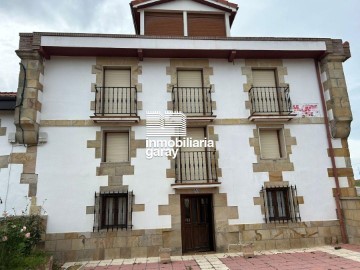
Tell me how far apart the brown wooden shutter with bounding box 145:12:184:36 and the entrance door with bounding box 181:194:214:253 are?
225 inches

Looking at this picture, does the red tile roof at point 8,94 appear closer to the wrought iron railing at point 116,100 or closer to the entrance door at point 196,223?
the wrought iron railing at point 116,100

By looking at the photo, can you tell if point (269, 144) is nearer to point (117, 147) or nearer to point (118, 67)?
point (117, 147)

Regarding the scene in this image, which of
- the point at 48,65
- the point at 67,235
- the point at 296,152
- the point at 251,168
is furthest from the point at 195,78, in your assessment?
the point at 67,235

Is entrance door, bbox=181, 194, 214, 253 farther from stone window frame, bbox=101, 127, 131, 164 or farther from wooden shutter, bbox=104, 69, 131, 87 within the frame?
wooden shutter, bbox=104, 69, 131, 87

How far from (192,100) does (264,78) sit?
2678 millimetres

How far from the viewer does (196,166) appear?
788 centimetres

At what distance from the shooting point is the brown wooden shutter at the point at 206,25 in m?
9.26

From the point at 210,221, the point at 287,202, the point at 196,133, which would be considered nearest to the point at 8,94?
the point at 196,133

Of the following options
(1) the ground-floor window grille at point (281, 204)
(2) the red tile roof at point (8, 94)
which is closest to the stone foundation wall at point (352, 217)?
(1) the ground-floor window grille at point (281, 204)

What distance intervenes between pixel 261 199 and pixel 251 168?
0.96m

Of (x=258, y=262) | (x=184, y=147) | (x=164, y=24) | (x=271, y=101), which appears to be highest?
(x=164, y=24)

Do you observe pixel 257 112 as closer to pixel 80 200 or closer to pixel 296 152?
pixel 296 152

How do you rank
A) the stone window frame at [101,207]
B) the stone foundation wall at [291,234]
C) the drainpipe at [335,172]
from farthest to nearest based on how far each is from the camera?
the drainpipe at [335,172]
the stone foundation wall at [291,234]
the stone window frame at [101,207]

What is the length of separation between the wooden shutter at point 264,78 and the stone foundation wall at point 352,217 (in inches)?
168
